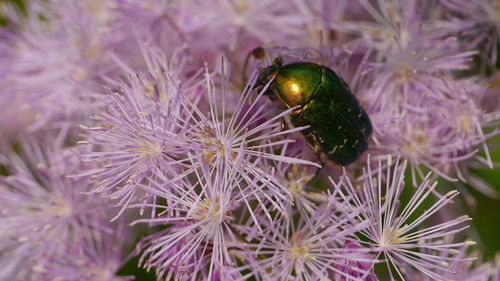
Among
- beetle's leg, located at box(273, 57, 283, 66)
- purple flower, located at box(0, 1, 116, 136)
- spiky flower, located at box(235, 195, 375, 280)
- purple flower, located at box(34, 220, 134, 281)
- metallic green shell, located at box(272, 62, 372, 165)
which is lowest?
spiky flower, located at box(235, 195, 375, 280)

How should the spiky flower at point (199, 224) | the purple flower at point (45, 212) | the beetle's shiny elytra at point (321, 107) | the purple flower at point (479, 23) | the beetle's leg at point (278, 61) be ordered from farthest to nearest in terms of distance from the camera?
the purple flower at point (479, 23) → the purple flower at point (45, 212) → the beetle's leg at point (278, 61) → the beetle's shiny elytra at point (321, 107) → the spiky flower at point (199, 224)

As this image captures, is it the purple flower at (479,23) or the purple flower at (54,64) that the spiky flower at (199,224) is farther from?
the purple flower at (479,23)

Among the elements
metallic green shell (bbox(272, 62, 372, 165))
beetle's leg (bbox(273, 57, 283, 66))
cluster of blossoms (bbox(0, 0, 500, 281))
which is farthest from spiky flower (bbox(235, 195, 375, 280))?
beetle's leg (bbox(273, 57, 283, 66))

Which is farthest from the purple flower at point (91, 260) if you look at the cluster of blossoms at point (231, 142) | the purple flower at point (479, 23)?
the purple flower at point (479, 23)

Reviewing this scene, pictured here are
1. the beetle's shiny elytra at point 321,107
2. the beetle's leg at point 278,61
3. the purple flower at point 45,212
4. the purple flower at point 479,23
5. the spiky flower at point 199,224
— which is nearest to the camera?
the spiky flower at point 199,224

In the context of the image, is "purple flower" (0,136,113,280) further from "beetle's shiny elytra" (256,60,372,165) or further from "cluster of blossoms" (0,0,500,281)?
"beetle's shiny elytra" (256,60,372,165)

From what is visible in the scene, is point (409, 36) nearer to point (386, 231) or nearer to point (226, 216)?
point (386, 231)
